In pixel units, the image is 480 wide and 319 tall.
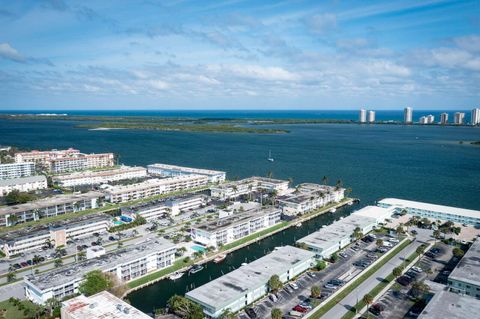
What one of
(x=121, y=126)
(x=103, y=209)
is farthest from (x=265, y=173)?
(x=121, y=126)

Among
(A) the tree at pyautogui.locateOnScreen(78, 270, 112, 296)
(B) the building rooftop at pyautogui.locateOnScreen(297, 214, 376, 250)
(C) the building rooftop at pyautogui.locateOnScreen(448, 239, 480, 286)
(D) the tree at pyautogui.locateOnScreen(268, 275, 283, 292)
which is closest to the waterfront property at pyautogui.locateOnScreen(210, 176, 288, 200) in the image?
(B) the building rooftop at pyautogui.locateOnScreen(297, 214, 376, 250)

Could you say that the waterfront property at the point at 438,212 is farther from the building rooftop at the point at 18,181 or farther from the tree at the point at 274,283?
the building rooftop at the point at 18,181

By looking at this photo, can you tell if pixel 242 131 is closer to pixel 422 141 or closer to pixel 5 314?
pixel 422 141

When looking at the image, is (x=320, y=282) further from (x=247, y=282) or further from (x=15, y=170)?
(x=15, y=170)

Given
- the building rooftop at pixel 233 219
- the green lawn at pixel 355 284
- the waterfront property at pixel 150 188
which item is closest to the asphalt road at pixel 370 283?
the green lawn at pixel 355 284

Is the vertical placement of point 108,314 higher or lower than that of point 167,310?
higher

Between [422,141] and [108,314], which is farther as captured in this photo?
[422,141]

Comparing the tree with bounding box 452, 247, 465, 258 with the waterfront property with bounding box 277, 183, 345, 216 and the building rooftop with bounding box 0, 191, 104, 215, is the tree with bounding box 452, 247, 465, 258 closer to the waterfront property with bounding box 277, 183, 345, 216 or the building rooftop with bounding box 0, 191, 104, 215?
the waterfront property with bounding box 277, 183, 345, 216
